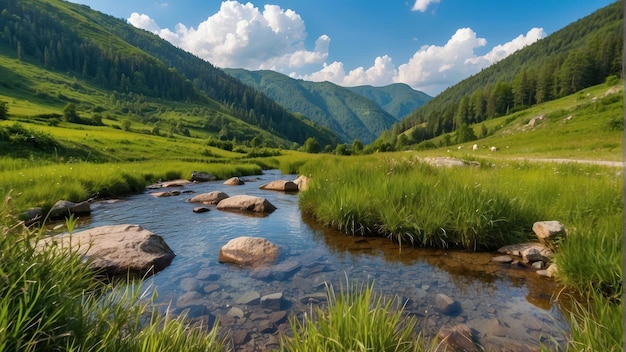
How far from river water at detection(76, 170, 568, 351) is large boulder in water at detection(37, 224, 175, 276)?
361 mm

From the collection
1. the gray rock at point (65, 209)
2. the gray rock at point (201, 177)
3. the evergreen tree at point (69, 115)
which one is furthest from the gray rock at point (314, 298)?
the evergreen tree at point (69, 115)

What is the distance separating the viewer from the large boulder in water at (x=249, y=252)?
23.2 feet

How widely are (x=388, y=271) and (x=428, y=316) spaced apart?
5.77ft

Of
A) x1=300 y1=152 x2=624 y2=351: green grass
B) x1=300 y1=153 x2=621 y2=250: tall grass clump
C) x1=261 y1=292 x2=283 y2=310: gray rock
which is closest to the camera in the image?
x1=261 y1=292 x2=283 y2=310: gray rock

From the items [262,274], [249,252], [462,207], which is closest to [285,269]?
[262,274]

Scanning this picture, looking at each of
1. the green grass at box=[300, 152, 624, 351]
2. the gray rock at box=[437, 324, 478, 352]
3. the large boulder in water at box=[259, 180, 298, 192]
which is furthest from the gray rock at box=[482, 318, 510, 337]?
the large boulder in water at box=[259, 180, 298, 192]

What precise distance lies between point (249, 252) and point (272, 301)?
2253 mm

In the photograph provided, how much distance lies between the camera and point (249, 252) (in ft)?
24.1

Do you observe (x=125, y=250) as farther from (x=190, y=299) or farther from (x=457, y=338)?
(x=457, y=338)

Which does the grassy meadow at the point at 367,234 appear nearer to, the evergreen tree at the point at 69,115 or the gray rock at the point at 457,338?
Answer: the gray rock at the point at 457,338

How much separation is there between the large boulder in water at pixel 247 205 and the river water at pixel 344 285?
124 inches

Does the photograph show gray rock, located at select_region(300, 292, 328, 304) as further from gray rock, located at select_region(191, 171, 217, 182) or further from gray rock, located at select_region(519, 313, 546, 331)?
gray rock, located at select_region(191, 171, 217, 182)

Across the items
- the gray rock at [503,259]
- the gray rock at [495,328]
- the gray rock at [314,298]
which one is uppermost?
the gray rock at [503,259]

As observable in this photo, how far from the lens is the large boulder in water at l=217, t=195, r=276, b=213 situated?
12891 mm
